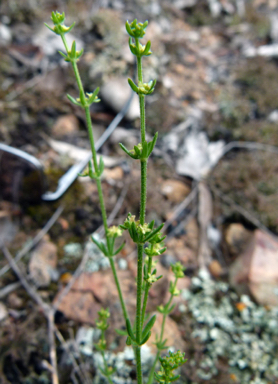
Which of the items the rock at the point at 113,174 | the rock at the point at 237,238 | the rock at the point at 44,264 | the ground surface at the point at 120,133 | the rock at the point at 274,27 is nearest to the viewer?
the ground surface at the point at 120,133

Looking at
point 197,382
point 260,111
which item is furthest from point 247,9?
point 197,382

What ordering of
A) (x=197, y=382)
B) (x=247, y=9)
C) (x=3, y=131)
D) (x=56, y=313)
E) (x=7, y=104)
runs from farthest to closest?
(x=247, y=9)
(x=7, y=104)
(x=3, y=131)
(x=56, y=313)
(x=197, y=382)

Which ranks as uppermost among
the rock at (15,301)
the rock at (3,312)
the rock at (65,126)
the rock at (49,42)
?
the rock at (49,42)

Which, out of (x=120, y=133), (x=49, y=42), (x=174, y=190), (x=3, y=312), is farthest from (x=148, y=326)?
(x=49, y=42)

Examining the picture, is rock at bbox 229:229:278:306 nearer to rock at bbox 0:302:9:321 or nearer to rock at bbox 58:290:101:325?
rock at bbox 58:290:101:325

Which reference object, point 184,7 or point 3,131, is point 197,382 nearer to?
point 3,131

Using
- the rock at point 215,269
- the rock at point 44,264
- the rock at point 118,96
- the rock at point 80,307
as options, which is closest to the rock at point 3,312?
the rock at point 44,264

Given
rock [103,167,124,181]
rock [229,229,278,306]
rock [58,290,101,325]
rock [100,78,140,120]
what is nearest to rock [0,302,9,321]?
rock [58,290,101,325]

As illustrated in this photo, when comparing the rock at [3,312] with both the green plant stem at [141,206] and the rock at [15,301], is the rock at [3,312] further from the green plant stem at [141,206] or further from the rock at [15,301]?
the green plant stem at [141,206]
